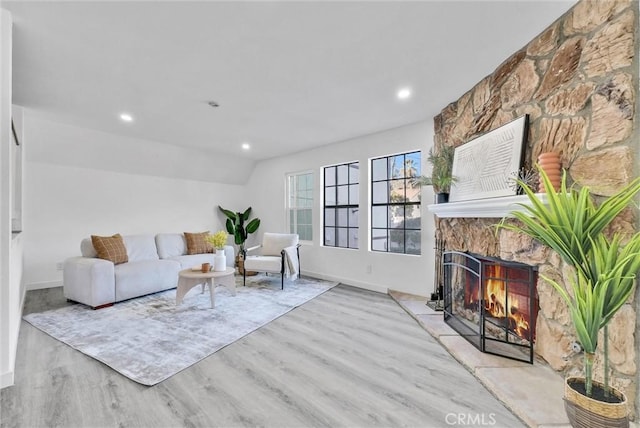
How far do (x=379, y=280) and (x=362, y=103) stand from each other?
263 cm

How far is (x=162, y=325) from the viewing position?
297 centimetres

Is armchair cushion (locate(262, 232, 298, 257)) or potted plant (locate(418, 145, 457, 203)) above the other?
potted plant (locate(418, 145, 457, 203))

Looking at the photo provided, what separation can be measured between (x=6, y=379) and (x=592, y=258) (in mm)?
3759

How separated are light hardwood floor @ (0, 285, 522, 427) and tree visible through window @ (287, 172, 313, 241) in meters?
3.03

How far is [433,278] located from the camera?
373cm

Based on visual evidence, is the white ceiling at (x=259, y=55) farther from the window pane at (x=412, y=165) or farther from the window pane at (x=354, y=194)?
the window pane at (x=354, y=194)

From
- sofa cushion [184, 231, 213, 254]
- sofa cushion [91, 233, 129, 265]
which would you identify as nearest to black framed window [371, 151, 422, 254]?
sofa cushion [184, 231, 213, 254]

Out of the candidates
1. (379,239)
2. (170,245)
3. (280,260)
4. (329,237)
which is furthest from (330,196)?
(170,245)

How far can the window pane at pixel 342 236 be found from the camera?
5.02 meters

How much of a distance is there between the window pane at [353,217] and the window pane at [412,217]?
0.92 metres

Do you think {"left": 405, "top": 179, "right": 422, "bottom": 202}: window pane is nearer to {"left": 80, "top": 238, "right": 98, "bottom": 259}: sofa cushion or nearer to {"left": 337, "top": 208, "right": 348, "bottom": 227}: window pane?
{"left": 337, "top": 208, "right": 348, "bottom": 227}: window pane

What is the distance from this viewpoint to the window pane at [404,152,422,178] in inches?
160

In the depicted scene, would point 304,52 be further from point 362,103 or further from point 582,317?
point 582,317

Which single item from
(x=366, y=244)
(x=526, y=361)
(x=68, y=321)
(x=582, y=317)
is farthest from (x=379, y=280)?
(x=68, y=321)
